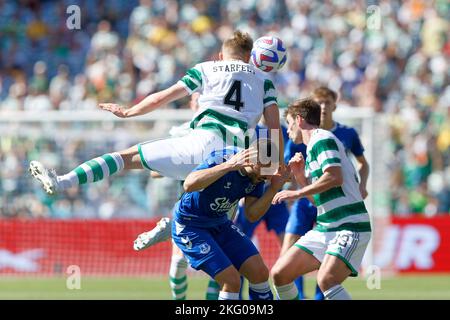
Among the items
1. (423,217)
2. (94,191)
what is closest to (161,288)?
(94,191)

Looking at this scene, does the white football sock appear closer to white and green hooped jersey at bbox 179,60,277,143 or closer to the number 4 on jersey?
white and green hooped jersey at bbox 179,60,277,143

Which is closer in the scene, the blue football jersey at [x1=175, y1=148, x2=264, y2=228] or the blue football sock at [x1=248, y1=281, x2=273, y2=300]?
the blue football jersey at [x1=175, y1=148, x2=264, y2=228]

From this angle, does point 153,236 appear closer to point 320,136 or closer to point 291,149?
point 320,136

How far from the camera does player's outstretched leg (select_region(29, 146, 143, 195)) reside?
1034cm

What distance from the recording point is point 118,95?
22734mm

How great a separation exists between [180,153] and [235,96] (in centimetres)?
77

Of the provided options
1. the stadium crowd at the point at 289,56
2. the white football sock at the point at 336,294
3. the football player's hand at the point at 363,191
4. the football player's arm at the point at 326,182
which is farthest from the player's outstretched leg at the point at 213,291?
the stadium crowd at the point at 289,56

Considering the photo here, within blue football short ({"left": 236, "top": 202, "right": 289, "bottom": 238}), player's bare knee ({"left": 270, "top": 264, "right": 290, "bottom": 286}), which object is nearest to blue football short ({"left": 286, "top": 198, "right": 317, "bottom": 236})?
Result: blue football short ({"left": 236, "top": 202, "right": 289, "bottom": 238})

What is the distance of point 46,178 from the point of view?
10320mm

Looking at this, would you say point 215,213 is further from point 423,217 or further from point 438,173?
point 438,173

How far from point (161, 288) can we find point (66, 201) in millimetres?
3853

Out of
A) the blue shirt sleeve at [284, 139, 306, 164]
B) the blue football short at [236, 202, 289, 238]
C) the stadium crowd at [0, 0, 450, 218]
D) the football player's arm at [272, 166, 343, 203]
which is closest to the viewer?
the football player's arm at [272, 166, 343, 203]

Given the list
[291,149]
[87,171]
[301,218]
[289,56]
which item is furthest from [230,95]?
[289,56]

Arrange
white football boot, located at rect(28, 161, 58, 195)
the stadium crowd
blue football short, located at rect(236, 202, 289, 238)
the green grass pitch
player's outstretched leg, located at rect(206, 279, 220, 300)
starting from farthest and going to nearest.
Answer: the stadium crowd, the green grass pitch, blue football short, located at rect(236, 202, 289, 238), player's outstretched leg, located at rect(206, 279, 220, 300), white football boot, located at rect(28, 161, 58, 195)
